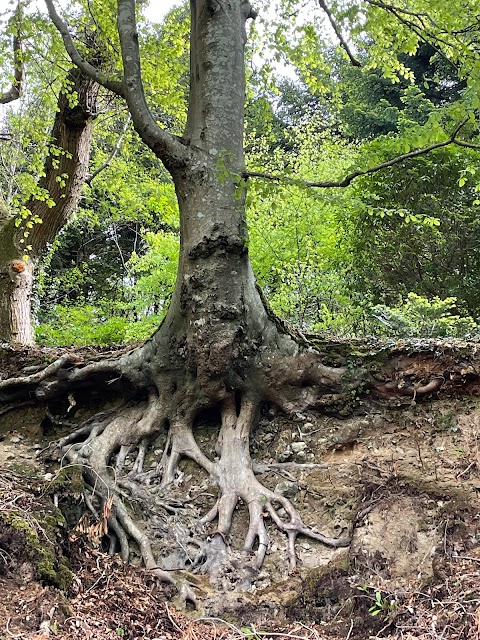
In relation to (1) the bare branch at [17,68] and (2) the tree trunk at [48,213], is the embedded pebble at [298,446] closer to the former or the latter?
(2) the tree trunk at [48,213]

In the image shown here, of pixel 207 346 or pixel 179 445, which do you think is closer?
pixel 207 346

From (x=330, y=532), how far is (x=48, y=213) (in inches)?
270

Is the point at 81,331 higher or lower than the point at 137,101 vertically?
lower

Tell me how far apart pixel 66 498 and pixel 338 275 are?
261 inches

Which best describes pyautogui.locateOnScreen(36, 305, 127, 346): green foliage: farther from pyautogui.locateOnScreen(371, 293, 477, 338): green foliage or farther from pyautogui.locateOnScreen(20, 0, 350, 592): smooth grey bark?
pyautogui.locateOnScreen(371, 293, 477, 338): green foliage

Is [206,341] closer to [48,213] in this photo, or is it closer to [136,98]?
[136,98]

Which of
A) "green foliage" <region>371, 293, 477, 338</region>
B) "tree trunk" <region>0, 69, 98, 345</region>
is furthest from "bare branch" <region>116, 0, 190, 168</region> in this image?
"green foliage" <region>371, 293, 477, 338</region>

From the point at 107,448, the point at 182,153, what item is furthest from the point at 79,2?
the point at 107,448

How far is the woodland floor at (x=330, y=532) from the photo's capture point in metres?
2.75

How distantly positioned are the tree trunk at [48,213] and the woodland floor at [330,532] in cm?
305

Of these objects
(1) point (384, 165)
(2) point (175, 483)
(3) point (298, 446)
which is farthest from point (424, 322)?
(2) point (175, 483)

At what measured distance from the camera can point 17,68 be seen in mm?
7734

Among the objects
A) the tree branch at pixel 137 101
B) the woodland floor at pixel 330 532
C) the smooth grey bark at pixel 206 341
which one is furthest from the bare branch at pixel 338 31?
the woodland floor at pixel 330 532

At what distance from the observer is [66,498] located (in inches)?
154
